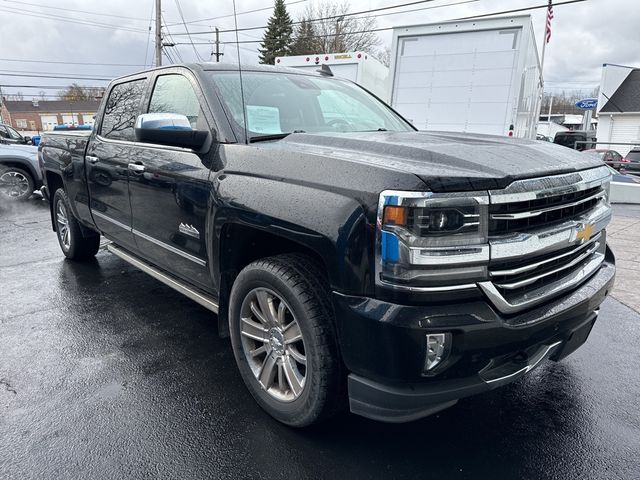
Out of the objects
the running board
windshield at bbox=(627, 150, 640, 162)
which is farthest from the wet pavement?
windshield at bbox=(627, 150, 640, 162)

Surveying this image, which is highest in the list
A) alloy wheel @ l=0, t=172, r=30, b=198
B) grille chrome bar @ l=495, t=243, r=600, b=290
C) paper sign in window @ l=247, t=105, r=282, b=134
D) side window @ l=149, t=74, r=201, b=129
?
side window @ l=149, t=74, r=201, b=129

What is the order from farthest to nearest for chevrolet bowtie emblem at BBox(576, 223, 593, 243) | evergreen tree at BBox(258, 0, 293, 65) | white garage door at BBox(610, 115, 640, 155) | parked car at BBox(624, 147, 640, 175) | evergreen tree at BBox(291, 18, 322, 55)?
evergreen tree at BBox(291, 18, 322, 55), evergreen tree at BBox(258, 0, 293, 65), white garage door at BBox(610, 115, 640, 155), parked car at BBox(624, 147, 640, 175), chevrolet bowtie emblem at BBox(576, 223, 593, 243)

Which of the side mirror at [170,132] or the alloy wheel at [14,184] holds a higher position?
the side mirror at [170,132]

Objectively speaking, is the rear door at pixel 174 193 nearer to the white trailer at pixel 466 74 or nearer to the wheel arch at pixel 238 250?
the wheel arch at pixel 238 250

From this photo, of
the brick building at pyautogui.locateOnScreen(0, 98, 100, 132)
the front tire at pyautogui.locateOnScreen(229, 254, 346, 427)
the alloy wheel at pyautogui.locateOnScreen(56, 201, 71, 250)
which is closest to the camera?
the front tire at pyautogui.locateOnScreen(229, 254, 346, 427)

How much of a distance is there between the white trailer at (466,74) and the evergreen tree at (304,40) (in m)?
31.5

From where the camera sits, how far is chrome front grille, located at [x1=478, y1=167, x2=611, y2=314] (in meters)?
1.94

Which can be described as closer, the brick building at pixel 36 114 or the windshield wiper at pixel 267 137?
the windshield wiper at pixel 267 137

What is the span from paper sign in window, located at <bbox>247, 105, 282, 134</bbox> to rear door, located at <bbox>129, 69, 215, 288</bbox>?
254 millimetres

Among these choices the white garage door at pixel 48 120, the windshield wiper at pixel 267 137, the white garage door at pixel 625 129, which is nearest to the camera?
the windshield wiper at pixel 267 137

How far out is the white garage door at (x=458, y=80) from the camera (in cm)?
942

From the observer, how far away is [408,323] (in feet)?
6.01

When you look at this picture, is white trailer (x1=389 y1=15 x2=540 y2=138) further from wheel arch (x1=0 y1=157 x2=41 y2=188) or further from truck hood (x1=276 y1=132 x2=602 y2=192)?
wheel arch (x1=0 y1=157 x2=41 y2=188)

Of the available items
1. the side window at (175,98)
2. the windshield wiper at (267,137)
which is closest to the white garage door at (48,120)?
the side window at (175,98)
